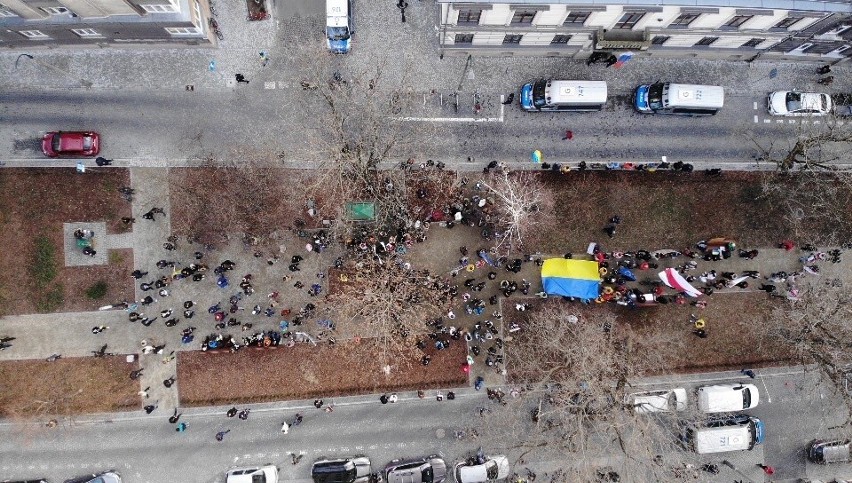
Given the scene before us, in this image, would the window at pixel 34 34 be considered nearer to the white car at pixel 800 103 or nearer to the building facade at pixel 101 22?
the building facade at pixel 101 22

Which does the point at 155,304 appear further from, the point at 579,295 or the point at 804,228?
the point at 804,228

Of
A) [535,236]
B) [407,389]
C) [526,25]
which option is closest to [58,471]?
[407,389]

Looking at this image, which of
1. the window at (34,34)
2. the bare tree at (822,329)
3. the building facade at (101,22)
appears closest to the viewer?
the building facade at (101,22)

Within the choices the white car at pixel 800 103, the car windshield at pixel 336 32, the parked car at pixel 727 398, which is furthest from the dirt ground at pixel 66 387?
the white car at pixel 800 103

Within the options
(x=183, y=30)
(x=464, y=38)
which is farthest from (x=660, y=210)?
(x=183, y=30)

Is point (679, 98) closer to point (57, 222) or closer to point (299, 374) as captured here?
point (299, 374)

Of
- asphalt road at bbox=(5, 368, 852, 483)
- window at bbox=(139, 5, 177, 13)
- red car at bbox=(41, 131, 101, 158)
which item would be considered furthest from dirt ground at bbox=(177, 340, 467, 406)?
window at bbox=(139, 5, 177, 13)
